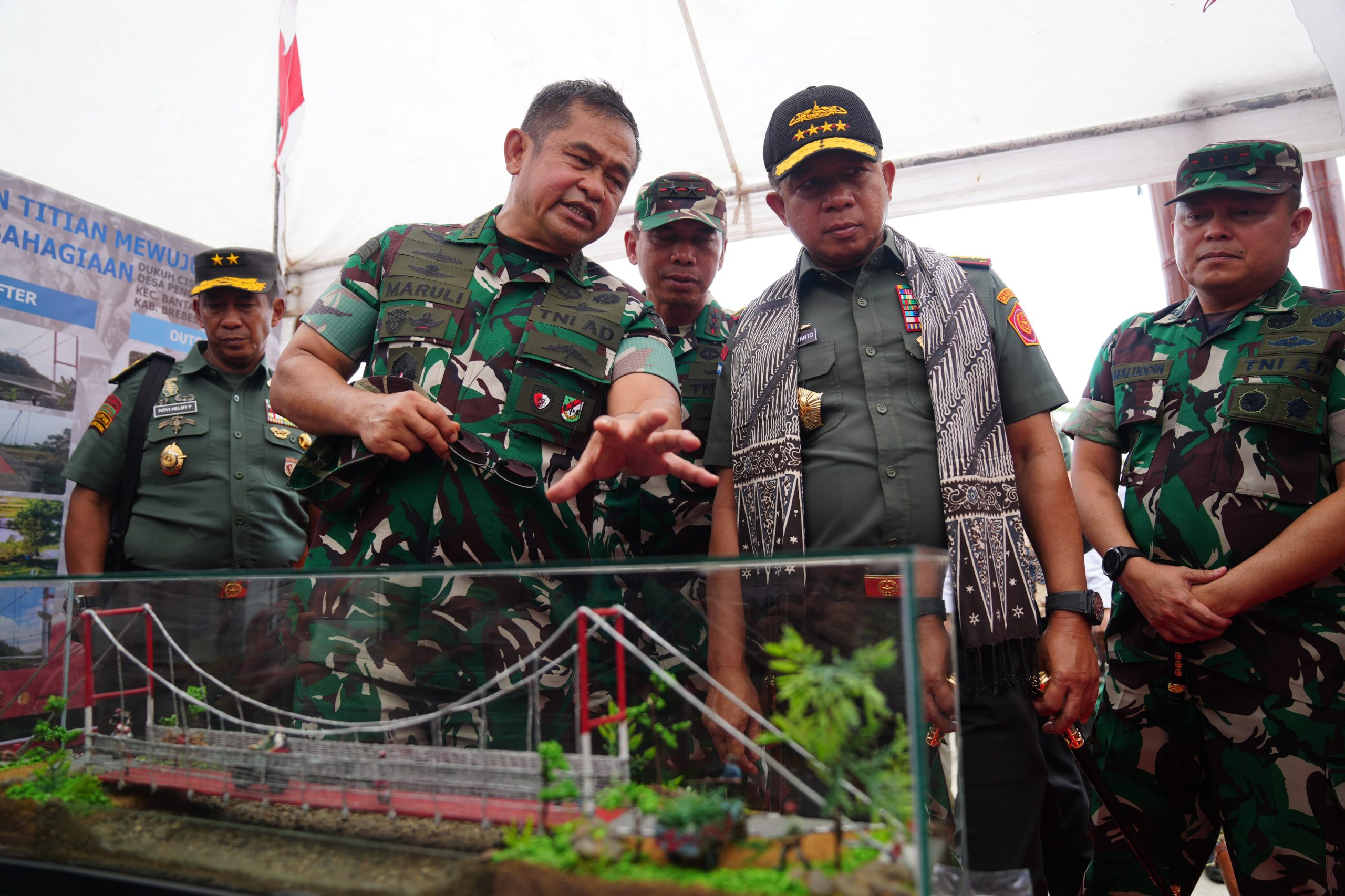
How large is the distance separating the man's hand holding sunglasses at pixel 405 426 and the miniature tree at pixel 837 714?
88 cm

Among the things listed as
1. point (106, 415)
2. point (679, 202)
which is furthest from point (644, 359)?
point (106, 415)

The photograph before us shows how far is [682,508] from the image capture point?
2.29 m

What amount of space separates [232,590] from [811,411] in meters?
1.23

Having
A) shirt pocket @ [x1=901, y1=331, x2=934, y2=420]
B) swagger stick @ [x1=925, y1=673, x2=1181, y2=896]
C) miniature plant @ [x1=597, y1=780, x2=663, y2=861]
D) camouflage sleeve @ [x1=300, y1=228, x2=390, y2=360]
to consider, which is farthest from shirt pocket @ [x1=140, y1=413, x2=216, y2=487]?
swagger stick @ [x1=925, y1=673, x2=1181, y2=896]

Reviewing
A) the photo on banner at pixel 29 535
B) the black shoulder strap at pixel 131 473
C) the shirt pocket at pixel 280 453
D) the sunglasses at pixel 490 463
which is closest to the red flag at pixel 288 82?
the black shoulder strap at pixel 131 473

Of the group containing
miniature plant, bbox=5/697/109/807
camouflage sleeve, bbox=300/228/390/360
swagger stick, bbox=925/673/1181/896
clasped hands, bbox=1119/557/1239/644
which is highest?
camouflage sleeve, bbox=300/228/390/360

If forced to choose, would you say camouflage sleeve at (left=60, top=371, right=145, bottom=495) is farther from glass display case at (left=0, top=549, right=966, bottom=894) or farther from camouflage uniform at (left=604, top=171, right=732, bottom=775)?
camouflage uniform at (left=604, top=171, right=732, bottom=775)

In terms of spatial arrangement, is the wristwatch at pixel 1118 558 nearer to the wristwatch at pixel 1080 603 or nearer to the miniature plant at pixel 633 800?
the wristwatch at pixel 1080 603

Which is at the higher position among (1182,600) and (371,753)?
(1182,600)

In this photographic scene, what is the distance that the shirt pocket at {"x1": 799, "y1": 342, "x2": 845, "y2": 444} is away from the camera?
1.86 metres

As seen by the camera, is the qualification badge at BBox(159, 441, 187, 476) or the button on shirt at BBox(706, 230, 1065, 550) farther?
the qualification badge at BBox(159, 441, 187, 476)

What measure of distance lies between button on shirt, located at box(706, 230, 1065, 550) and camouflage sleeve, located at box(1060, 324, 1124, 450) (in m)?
0.53

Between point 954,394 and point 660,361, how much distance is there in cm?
66

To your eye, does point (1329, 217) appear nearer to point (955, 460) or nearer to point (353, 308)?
point (955, 460)
